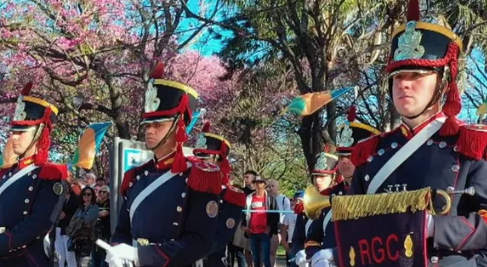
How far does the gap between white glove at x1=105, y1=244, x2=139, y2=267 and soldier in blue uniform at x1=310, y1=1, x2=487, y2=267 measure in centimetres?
133

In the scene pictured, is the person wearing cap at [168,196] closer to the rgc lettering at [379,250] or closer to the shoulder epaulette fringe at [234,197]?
the rgc lettering at [379,250]

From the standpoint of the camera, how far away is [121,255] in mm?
4203

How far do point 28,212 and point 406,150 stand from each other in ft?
11.1

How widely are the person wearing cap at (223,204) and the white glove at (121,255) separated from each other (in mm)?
678

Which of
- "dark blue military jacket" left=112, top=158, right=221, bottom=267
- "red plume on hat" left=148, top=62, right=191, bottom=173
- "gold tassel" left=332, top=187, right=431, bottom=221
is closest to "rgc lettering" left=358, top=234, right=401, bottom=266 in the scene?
"gold tassel" left=332, top=187, right=431, bottom=221

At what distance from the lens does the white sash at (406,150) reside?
10.6ft

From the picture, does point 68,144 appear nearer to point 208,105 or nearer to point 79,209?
point 208,105

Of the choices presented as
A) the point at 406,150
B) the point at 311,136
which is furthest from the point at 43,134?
the point at 311,136

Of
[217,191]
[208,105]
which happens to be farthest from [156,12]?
[217,191]

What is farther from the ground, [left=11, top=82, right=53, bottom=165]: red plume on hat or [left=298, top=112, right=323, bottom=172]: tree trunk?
[left=11, top=82, right=53, bottom=165]: red plume on hat

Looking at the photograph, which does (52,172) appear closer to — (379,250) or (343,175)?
(343,175)

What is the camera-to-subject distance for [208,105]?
2245cm

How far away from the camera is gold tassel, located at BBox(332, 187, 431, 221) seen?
116 inches

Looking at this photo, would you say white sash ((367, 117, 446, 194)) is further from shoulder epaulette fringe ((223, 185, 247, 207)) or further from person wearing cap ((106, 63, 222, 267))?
shoulder epaulette fringe ((223, 185, 247, 207))
